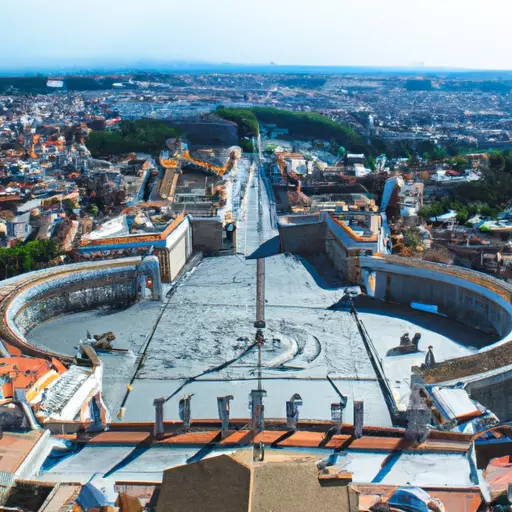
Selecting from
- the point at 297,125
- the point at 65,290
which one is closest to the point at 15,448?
the point at 65,290

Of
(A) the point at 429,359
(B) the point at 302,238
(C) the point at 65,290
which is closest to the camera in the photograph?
(A) the point at 429,359

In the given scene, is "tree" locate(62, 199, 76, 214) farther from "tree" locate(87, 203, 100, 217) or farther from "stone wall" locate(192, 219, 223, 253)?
"stone wall" locate(192, 219, 223, 253)

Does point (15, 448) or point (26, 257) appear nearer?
point (15, 448)

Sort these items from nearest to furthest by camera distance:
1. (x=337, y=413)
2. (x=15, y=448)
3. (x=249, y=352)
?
1. (x=15, y=448)
2. (x=337, y=413)
3. (x=249, y=352)

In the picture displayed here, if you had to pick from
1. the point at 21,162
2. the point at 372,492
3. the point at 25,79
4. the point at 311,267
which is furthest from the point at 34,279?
the point at 25,79

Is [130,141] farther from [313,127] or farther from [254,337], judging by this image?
[254,337]

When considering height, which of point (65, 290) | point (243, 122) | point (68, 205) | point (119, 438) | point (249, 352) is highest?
point (243, 122)

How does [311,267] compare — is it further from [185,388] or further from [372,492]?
[372,492]

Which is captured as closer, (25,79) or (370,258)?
(370,258)
